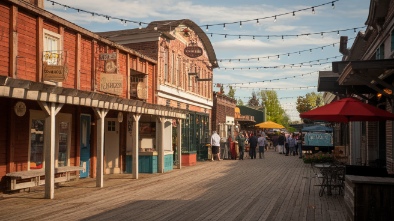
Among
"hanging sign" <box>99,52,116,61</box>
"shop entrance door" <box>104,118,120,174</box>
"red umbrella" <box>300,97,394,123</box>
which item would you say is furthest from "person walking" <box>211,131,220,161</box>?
"red umbrella" <box>300,97,394,123</box>

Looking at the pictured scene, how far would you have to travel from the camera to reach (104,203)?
10.8 meters

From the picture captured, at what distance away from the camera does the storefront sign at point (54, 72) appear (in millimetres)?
12479

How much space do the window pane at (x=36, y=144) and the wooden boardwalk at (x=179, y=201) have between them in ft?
2.47

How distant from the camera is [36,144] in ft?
45.0

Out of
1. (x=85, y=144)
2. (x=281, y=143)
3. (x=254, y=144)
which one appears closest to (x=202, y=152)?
(x=254, y=144)

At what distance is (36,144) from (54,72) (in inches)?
93.7

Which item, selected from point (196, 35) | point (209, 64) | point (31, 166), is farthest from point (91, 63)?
point (209, 64)

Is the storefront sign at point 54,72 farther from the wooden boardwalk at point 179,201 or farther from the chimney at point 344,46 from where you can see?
the chimney at point 344,46

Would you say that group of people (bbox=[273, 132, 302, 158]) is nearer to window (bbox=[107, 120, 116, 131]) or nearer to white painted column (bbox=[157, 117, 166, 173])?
white painted column (bbox=[157, 117, 166, 173])

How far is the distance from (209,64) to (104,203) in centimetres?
2382

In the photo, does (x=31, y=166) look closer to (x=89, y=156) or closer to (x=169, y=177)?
(x=89, y=156)

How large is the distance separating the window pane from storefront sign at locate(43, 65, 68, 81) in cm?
159

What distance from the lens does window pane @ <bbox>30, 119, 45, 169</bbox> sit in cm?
1351

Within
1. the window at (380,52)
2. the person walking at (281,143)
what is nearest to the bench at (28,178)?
the window at (380,52)
